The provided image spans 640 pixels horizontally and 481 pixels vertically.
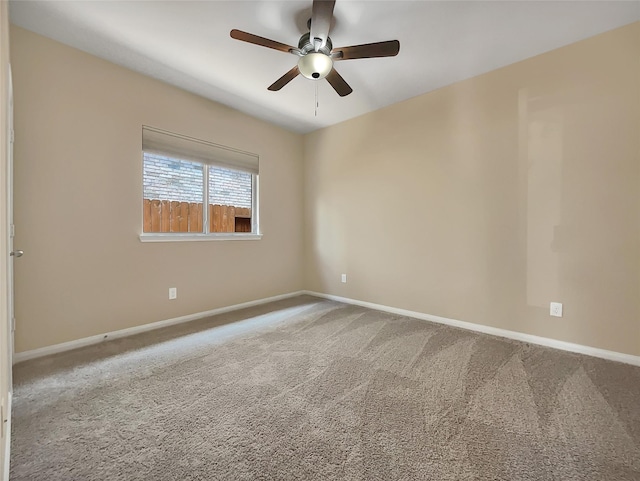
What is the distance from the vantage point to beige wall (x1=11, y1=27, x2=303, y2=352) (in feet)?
7.06

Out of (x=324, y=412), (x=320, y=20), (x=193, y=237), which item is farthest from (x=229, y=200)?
(x=324, y=412)

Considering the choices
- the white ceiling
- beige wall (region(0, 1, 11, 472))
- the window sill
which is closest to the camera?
beige wall (region(0, 1, 11, 472))

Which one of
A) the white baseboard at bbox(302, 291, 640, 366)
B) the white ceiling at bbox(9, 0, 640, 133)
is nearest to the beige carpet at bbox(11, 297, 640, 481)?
the white baseboard at bbox(302, 291, 640, 366)

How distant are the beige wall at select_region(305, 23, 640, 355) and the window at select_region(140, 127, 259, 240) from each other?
1.45 m

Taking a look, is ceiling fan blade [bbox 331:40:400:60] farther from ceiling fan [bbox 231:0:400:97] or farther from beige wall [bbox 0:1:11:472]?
beige wall [bbox 0:1:11:472]

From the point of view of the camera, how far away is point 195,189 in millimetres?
3236

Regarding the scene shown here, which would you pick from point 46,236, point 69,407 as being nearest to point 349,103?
point 46,236

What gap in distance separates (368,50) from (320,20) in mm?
390

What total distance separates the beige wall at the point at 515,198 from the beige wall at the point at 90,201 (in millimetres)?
2073

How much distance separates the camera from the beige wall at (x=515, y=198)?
84.4 inches

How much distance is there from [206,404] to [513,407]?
5.79ft

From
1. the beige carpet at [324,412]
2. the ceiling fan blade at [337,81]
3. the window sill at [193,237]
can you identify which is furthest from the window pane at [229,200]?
the ceiling fan blade at [337,81]

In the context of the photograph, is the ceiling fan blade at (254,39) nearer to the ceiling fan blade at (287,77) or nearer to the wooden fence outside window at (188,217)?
the ceiling fan blade at (287,77)

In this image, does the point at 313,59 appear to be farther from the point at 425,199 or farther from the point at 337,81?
the point at 425,199
